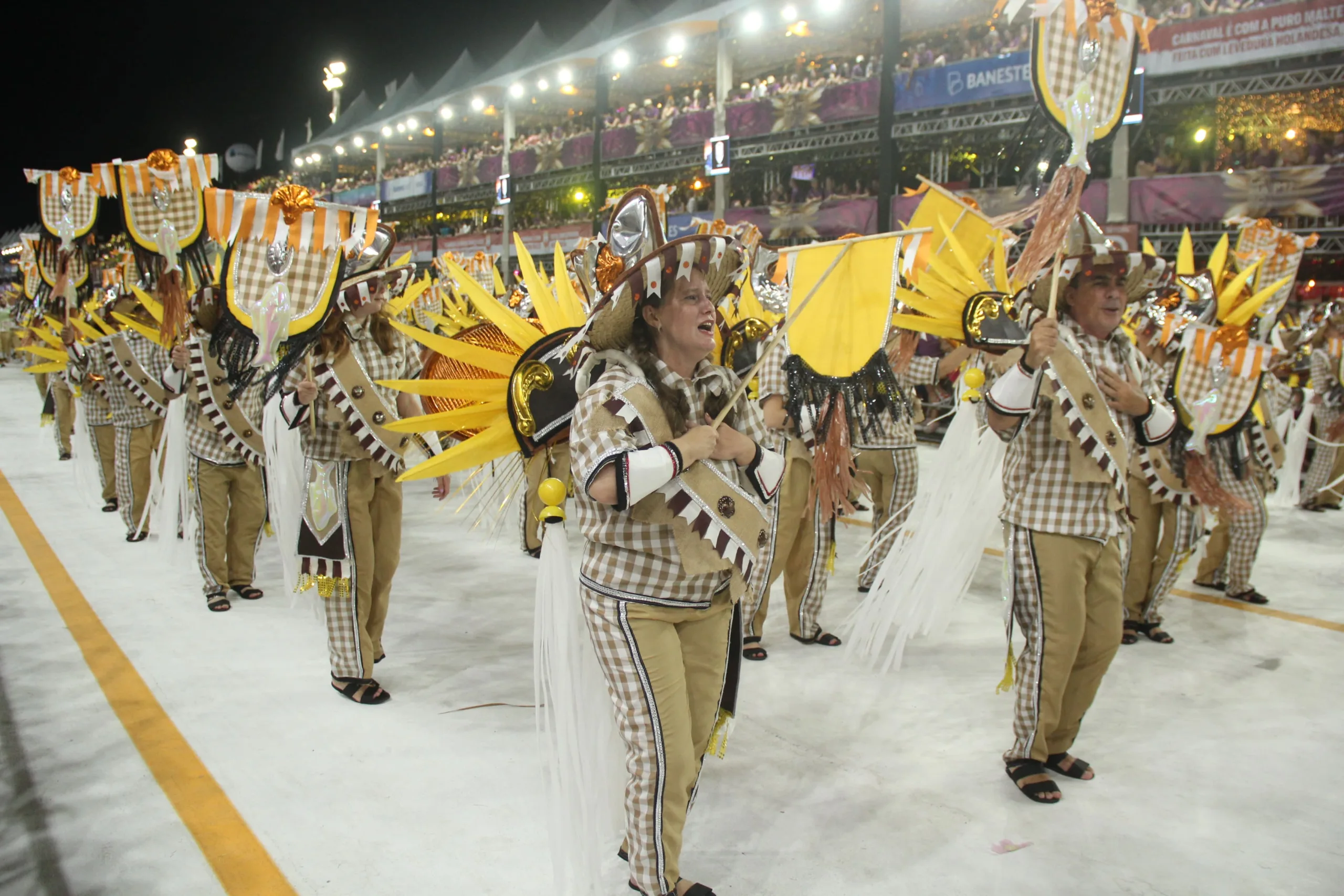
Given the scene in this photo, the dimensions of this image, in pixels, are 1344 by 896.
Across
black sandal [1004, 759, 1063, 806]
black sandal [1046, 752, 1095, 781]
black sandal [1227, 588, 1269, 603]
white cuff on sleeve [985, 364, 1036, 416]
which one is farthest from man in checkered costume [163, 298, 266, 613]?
black sandal [1227, 588, 1269, 603]

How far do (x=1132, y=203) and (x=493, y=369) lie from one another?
13.2 meters

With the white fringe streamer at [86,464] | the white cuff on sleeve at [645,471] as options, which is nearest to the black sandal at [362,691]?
the white cuff on sleeve at [645,471]

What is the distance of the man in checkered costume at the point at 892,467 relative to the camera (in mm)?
5293

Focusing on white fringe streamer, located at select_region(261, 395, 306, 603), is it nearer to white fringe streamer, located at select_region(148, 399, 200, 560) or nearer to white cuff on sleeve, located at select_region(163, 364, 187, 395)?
white cuff on sleeve, located at select_region(163, 364, 187, 395)

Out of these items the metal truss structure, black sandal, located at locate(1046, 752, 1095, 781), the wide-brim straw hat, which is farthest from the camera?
the metal truss structure

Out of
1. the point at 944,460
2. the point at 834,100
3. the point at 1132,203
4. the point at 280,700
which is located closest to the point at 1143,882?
the point at 944,460

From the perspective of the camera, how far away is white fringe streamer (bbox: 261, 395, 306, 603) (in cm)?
438

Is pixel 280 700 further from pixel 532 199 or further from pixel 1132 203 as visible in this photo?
pixel 532 199

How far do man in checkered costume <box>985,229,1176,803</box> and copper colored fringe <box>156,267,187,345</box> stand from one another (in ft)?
13.7

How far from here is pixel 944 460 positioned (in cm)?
412

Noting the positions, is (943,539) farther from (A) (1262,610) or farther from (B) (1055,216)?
(A) (1262,610)

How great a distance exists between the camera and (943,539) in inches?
158

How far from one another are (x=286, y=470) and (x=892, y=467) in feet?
10.9

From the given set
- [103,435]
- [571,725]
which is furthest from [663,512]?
[103,435]
